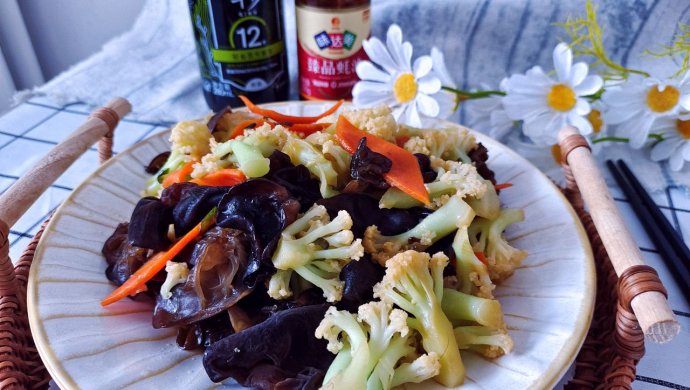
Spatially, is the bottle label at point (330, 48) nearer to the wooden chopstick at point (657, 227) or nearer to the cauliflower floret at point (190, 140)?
the cauliflower floret at point (190, 140)

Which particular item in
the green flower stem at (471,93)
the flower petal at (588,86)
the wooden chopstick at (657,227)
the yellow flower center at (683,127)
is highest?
the flower petal at (588,86)

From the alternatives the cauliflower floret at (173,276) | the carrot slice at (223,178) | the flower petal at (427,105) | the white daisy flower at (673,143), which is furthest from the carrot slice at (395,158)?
the white daisy flower at (673,143)

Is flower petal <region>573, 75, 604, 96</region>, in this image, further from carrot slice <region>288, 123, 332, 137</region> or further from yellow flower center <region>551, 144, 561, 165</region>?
carrot slice <region>288, 123, 332, 137</region>

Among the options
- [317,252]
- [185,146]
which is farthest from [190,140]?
[317,252]

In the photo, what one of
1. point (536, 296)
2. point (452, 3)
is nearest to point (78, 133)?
point (536, 296)

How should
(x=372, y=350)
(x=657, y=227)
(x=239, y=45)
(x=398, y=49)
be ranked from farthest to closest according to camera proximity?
(x=239, y=45) < (x=398, y=49) < (x=657, y=227) < (x=372, y=350)

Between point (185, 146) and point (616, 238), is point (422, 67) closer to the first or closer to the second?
point (185, 146)
